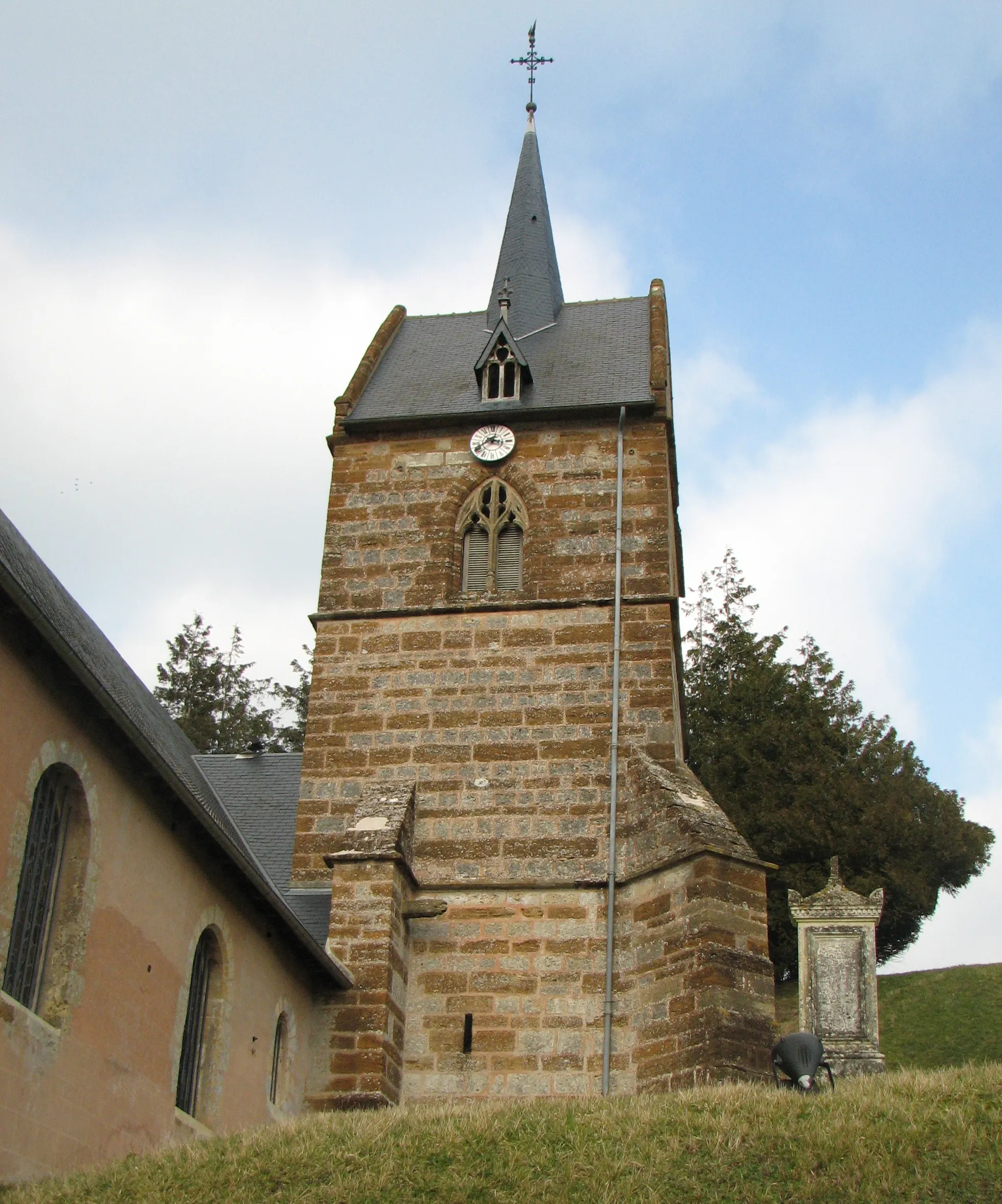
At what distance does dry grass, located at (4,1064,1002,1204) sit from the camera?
366 inches

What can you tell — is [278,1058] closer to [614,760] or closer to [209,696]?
[614,760]

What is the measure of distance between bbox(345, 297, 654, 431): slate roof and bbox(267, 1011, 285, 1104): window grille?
7.89 metres

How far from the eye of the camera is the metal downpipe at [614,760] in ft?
48.0

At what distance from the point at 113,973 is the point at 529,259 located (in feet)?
48.4

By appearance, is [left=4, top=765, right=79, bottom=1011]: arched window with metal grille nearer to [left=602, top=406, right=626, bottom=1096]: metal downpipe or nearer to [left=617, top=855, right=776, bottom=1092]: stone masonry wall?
[left=602, top=406, right=626, bottom=1096]: metal downpipe

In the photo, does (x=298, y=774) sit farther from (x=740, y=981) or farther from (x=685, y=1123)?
(x=685, y=1123)

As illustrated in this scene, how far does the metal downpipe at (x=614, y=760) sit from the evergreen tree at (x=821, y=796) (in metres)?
14.9

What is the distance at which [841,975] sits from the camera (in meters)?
17.5

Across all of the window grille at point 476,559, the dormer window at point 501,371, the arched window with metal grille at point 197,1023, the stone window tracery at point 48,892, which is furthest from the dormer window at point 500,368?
the stone window tracery at point 48,892

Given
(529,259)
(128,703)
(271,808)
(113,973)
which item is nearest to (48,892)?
(113,973)

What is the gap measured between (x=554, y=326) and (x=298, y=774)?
7.37m

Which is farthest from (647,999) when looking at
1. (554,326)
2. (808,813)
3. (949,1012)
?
(808,813)

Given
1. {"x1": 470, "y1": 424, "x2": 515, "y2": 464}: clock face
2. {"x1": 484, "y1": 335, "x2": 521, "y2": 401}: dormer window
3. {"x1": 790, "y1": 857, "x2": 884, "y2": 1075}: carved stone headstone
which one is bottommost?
{"x1": 790, "y1": 857, "x2": 884, "y2": 1075}: carved stone headstone

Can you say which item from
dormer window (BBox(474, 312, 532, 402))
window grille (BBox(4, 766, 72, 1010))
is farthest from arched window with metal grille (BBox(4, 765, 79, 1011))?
dormer window (BBox(474, 312, 532, 402))
